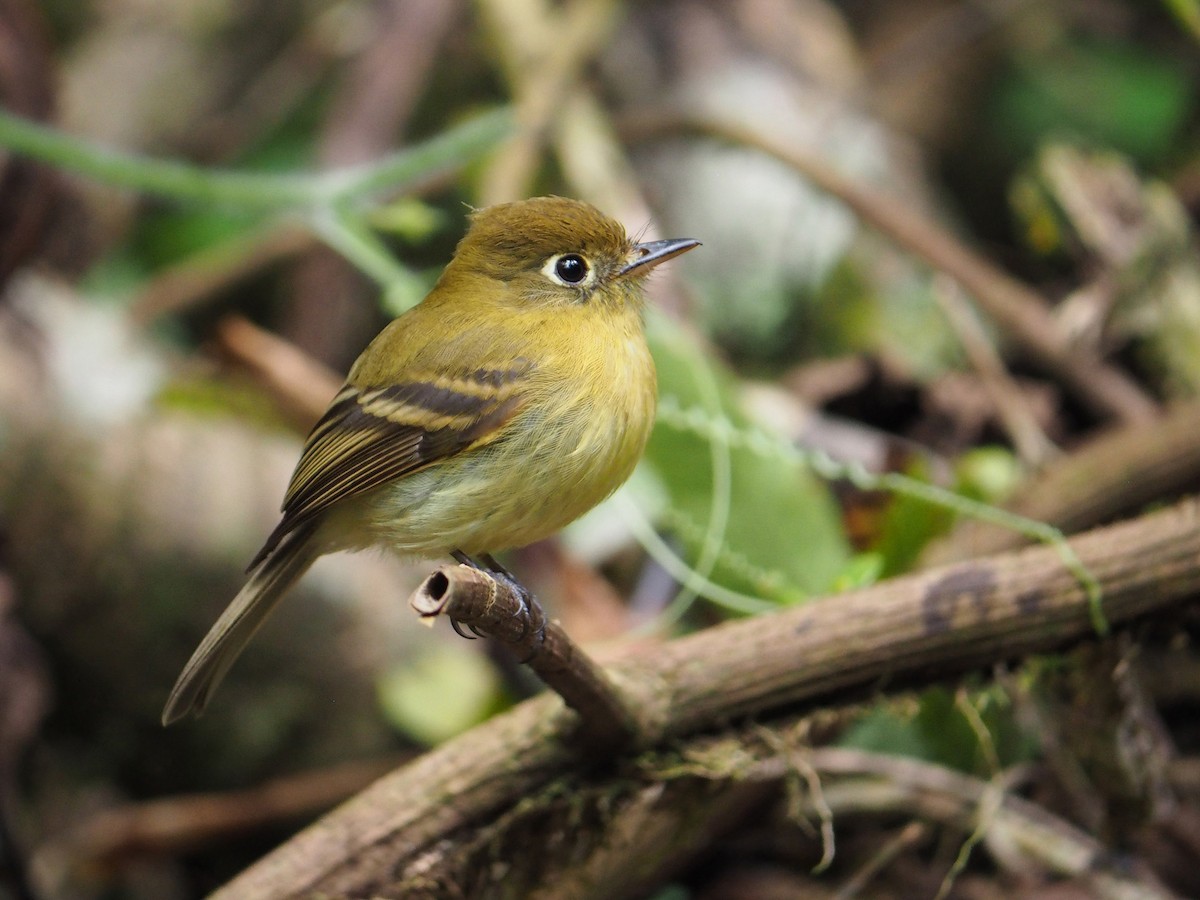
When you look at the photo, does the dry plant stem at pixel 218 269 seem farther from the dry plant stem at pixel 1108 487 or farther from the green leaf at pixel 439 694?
the dry plant stem at pixel 1108 487

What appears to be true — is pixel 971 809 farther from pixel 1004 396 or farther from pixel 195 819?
pixel 195 819

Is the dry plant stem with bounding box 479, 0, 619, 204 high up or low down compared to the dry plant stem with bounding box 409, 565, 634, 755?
up

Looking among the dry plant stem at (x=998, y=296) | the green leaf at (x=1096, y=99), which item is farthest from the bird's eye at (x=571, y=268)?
the green leaf at (x=1096, y=99)

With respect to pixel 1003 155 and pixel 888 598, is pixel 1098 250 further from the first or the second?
pixel 888 598

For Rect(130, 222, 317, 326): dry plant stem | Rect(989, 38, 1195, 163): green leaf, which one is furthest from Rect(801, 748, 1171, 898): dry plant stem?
Rect(989, 38, 1195, 163): green leaf

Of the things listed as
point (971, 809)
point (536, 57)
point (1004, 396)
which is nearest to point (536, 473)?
point (971, 809)

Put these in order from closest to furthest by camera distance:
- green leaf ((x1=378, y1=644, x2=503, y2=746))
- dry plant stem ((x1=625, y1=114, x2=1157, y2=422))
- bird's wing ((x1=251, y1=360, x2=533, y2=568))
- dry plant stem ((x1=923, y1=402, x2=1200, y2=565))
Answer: bird's wing ((x1=251, y1=360, x2=533, y2=568)), dry plant stem ((x1=923, y1=402, x2=1200, y2=565)), green leaf ((x1=378, y1=644, x2=503, y2=746)), dry plant stem ((x1=625, y1=114, x2=1157, y2=422))

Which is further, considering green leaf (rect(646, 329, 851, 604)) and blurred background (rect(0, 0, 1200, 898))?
green leaf (rect(646, 329, 851, 604))

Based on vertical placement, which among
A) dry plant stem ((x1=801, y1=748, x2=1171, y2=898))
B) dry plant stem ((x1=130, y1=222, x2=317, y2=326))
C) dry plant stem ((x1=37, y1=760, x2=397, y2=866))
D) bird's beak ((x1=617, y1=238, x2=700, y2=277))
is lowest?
dry plant stem ((x1=801, y1=748, x2=1171, y2=898))

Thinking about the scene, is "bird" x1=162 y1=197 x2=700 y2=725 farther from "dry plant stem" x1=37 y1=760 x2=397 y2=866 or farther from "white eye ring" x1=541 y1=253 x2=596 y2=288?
"dry plant stem" x1=37 y1=760 x2=397 y2=866
